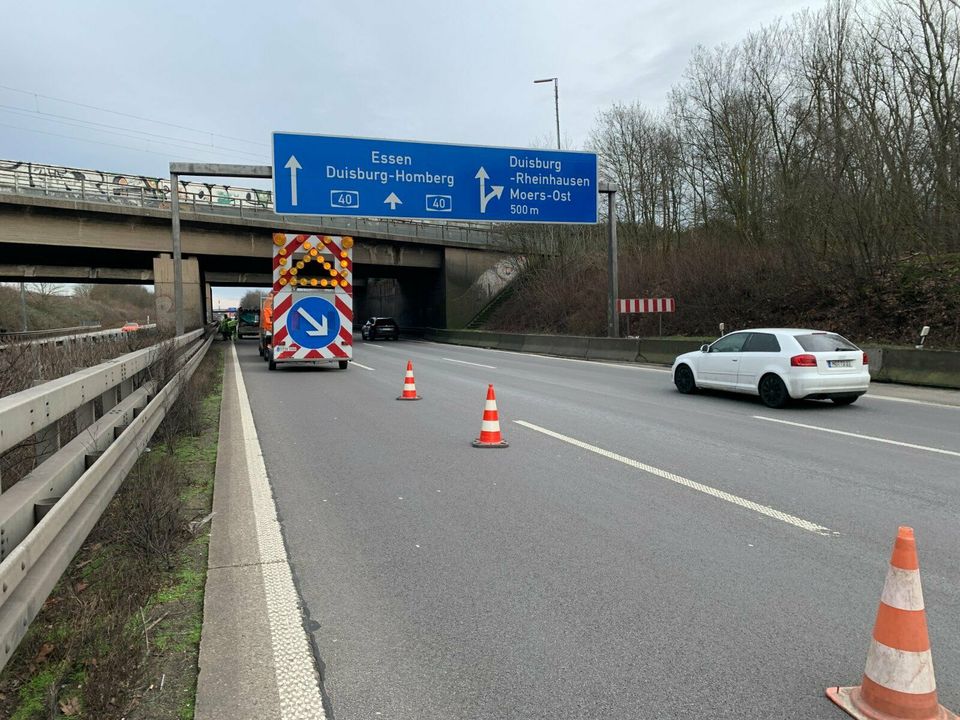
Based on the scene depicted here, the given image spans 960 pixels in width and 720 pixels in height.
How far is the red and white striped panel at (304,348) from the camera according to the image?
62.1ft

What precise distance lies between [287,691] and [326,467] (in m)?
4.49

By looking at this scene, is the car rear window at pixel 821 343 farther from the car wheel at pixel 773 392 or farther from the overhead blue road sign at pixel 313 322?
the overhead blue road sign at pixel 313 322

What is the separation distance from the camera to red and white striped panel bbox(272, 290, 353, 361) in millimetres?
18941

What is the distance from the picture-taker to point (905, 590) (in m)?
2.63

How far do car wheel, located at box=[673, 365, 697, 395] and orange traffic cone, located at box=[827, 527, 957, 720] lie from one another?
11.3m

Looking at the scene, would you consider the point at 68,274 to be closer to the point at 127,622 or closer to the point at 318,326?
the point at 318,326

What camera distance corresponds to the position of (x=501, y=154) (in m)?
22.7

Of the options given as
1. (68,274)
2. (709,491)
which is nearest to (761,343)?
(709,491)

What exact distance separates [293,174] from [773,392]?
50.1 feet

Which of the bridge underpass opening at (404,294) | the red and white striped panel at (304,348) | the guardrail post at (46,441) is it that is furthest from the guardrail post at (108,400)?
the bridge underpass opening at (404,294)

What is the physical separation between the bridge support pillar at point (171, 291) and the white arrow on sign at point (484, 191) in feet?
50.5

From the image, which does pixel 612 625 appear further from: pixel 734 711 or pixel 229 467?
pixel 229 467

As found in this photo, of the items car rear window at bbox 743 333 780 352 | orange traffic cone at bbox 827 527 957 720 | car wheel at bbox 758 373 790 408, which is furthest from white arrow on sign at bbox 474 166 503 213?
orange traffic cone at bbox 827 527 957 720

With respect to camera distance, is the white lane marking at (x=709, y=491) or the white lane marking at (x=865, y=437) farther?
the white lane marking at (x=865, y=437)
